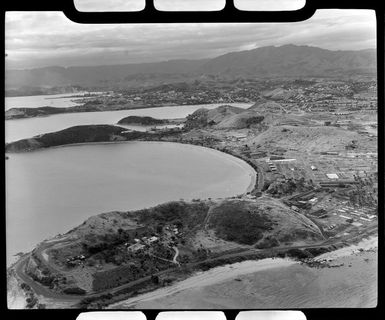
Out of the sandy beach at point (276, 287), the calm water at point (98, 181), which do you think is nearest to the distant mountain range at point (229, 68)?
the calm water at point (98, 181)

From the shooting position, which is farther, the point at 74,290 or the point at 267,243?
the point at 267,243

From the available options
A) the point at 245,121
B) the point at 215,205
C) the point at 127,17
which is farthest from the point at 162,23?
the point at 215,205

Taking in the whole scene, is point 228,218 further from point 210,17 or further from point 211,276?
point 210,17

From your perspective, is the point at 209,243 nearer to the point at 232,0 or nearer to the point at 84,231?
the point at 84,231

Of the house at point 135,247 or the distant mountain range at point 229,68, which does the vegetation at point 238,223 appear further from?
the distant mountain range at point 229,68

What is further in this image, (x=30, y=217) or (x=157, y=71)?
(x=157, y=71)

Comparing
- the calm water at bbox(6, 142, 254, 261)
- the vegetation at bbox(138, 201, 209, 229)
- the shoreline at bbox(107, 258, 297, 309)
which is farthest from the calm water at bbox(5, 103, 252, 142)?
the shoreline at bbox(107, 258, 297, 309)

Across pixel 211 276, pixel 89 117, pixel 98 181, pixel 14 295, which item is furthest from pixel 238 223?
pixel 14 295
